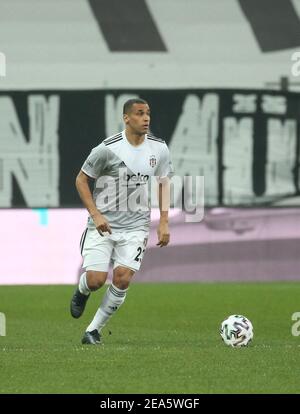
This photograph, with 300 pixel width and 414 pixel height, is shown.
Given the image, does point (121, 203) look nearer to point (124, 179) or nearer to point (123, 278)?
point (124, 179)

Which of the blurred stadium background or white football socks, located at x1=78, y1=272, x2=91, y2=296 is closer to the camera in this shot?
white football socks, located at x1=78, y1=272, x2=91, y2=296

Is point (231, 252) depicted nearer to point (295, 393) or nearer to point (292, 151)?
point (292, 151)

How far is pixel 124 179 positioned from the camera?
11617 mm

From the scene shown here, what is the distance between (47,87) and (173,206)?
357 cm

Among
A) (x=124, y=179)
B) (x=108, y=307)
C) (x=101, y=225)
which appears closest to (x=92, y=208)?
(x=101, y=225)

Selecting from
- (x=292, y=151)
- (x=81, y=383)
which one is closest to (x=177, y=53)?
(x=292, y=151)

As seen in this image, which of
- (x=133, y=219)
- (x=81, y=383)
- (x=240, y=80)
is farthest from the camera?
(x=240, y=80)

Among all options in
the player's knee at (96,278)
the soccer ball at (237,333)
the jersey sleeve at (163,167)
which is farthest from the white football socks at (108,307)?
the jersey sleeve at (163,167)

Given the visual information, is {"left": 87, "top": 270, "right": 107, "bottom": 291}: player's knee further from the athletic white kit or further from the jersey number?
the jersey number

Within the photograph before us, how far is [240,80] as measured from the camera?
79.8 ft

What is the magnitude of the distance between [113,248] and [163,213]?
0.58 metres

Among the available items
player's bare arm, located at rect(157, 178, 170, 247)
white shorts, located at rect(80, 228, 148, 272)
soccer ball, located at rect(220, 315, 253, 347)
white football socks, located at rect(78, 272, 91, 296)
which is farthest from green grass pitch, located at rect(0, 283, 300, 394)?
player's bare arm, located at rect(157, 178, 170, 247)

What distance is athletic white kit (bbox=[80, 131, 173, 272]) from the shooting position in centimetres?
1145

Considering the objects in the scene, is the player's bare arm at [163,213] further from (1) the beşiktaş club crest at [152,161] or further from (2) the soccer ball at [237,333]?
(2) the soccer ball at [237,333]
